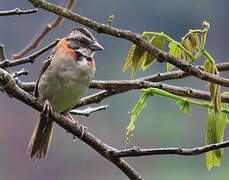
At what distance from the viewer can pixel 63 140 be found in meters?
5.27

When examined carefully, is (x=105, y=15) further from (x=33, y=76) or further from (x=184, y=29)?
(x=33, y=76)

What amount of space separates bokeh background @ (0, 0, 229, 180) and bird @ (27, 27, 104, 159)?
262 centimetres

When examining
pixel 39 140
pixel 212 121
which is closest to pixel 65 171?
pixel 39 140

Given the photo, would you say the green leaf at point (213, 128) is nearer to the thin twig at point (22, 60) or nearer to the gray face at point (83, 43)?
the thin twig at point (22, 60)

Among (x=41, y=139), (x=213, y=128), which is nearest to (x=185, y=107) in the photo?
(x=213, y=128)

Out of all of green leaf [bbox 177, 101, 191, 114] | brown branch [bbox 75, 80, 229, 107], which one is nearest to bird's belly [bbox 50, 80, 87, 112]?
brown branch [bbox 75, 80, 229, 107]

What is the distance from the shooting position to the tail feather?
5.29 ft

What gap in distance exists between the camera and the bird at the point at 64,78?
158cm

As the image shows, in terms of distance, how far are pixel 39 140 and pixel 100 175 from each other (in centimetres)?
359

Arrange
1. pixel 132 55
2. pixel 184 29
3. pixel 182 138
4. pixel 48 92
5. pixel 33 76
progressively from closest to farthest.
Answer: pixel 132 55 < pixel 48 92 < pixel 33 76 < pixel 184 29 < pixel 182 138

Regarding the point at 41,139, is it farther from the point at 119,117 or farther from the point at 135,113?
the point at 119,117

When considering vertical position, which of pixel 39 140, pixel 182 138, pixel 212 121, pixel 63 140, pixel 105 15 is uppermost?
pixel 105 15

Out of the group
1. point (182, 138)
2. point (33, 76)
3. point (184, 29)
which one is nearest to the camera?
point (33, 76)

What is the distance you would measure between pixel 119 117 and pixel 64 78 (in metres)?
4.31
